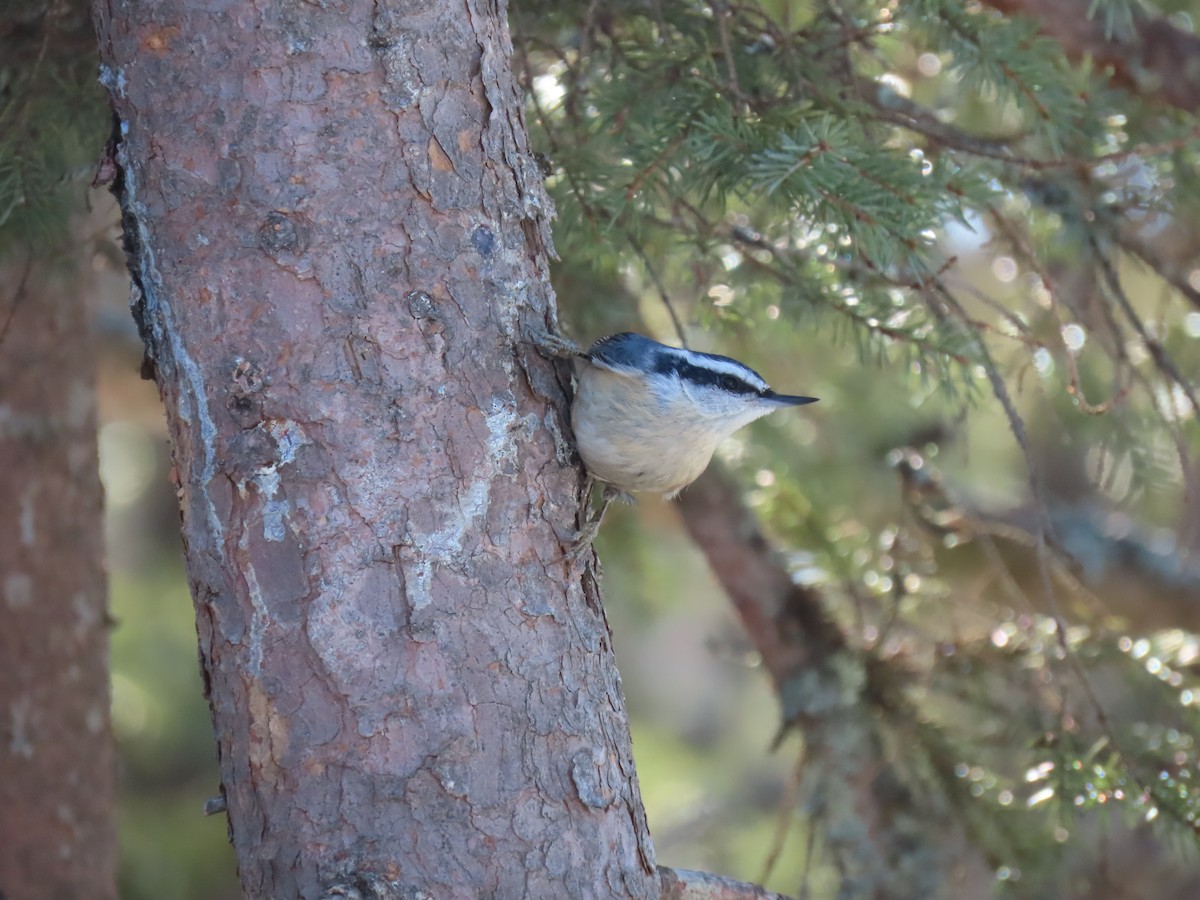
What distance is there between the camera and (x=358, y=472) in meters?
1.77

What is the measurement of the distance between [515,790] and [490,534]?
398mm

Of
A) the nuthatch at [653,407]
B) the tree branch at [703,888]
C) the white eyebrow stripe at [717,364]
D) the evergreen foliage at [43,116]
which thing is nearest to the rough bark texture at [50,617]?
the evergreen foliage at [43,116]

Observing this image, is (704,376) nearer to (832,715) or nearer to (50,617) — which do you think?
(832,715)

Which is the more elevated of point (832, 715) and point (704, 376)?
point (704, 376)

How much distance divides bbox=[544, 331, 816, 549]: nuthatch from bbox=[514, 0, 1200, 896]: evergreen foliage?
11 centimetres

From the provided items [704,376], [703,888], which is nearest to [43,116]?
[704,376]

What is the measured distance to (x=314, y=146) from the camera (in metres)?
1.82

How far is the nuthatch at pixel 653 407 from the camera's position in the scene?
207cm

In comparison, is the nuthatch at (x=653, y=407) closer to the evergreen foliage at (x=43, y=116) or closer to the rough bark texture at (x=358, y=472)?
the rough bark texture at (x=358, y=472)

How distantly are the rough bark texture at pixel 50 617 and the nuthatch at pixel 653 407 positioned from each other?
1.28 meters

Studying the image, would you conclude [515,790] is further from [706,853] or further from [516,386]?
[706,853]

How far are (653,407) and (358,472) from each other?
0.65 m

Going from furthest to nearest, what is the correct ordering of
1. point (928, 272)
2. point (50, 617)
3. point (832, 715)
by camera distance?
point (832, 715), point (50, 617), point (928, 272)

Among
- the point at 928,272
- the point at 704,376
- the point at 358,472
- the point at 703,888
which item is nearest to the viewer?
the point at 358,472
